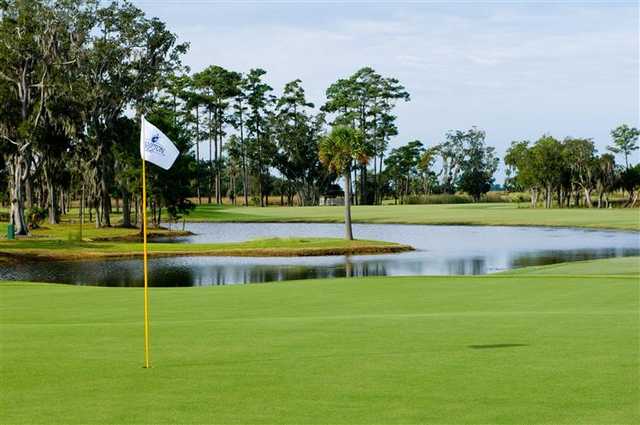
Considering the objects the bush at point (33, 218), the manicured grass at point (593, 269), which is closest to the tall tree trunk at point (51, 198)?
the bush at point (33, 218)

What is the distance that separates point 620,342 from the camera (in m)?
13.1

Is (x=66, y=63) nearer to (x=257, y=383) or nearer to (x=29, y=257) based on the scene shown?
(x=29, y=257)

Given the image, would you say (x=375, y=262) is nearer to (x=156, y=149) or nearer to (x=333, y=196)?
(x=156, y=149)

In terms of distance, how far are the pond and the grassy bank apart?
2.33m

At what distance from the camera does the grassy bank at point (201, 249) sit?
53806 millimetres

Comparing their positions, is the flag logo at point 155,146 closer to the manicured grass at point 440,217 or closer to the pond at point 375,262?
the pond at point 375,262

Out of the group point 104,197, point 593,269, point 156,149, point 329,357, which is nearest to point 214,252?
point 104,197

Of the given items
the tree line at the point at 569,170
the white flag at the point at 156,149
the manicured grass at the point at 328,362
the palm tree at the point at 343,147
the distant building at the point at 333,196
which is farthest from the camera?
the distant building at the point at 333,196

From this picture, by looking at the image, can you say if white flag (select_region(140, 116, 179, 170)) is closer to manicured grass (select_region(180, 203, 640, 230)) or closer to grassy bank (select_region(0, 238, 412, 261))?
grassy bank (select_region(0, 238, 412, 261))

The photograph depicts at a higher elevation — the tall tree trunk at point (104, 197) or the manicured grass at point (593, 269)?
the tall tree trunk at point (104, 197)

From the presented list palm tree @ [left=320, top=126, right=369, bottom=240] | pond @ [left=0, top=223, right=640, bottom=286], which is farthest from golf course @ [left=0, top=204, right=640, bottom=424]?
palm tree @ [left=320, top=126, right=369, bottom=240]

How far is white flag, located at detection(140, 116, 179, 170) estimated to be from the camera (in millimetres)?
12062

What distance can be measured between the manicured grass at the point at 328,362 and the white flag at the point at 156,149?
2.81 metres

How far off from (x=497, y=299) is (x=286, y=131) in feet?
446
